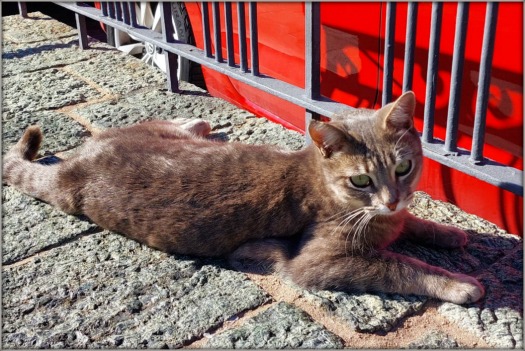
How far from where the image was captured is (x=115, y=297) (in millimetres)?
2863

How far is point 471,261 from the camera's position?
121 inches

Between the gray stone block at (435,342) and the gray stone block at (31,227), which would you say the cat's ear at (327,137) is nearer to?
the gray stone block at (435,342)

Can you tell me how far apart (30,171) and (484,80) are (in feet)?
8.31

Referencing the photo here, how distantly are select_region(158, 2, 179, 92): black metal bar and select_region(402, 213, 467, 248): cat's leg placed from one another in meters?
2.48

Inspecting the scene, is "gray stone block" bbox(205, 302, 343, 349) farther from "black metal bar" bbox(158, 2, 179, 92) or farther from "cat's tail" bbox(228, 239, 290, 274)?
"black metal bar" bbox(158, 2, 179, 92)

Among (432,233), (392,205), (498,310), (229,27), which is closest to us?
(498,310)

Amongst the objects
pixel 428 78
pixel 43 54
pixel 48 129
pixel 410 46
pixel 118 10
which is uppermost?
pixel 410 46

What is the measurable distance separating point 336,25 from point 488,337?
1.95 m

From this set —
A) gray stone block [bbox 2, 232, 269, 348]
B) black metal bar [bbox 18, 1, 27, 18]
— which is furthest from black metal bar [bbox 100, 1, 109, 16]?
gray stone block [bbox 2, 232, 269, 348]

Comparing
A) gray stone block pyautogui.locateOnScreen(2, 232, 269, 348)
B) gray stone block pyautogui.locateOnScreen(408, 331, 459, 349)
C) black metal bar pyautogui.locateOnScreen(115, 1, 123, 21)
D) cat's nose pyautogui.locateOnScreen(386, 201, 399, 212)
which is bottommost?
gray stone block pyautogui.locateOnScreen(408, 331, 459, 349)

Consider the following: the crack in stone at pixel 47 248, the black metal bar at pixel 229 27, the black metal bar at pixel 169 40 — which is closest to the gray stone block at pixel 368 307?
the crack in stone at pixel 47 248

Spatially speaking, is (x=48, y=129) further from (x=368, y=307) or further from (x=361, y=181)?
(x=368, y=307)

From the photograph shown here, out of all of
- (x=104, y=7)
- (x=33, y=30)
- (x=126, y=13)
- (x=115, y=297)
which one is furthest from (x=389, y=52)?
(x=33, y=30)

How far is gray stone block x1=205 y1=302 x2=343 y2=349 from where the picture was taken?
2.55 m
